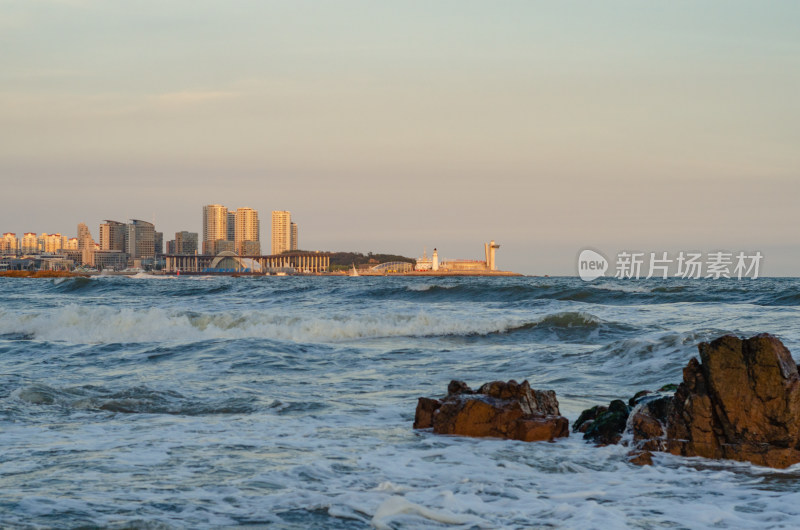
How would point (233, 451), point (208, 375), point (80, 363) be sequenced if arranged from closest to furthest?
point (233, 451), point (208, 375), point (80, 363)

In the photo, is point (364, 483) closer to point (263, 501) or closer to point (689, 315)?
point (263, 501)

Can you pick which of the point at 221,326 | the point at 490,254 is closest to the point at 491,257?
the point at 490,254

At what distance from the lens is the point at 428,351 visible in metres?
14.5

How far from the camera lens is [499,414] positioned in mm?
6953

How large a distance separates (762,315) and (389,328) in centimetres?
1067

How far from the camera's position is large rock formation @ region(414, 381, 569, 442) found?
6.83 metres

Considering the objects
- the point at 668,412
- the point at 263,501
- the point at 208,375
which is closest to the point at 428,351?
the point at 208,375

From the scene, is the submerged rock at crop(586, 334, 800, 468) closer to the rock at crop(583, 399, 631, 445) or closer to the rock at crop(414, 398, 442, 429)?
the rock at crop(583, 399, 631, 445)

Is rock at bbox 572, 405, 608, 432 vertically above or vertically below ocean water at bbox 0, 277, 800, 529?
above

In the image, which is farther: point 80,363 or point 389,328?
point 389,328

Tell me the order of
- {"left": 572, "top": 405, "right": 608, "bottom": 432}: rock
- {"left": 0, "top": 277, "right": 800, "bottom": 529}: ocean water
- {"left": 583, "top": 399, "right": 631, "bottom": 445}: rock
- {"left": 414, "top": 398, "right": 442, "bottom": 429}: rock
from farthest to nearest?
{"left": 414, "top": 398, "right": 442, "bottom": 429}: rock < {"left": 572, "top": 405, "right": 608, "bottom": 432}: rock < {"left": 583, "top": 399, "right": 631, "bottom": 445}: rock < {"left": 0, "top": 277, "right": 800, "bottom": 529}: ocean water

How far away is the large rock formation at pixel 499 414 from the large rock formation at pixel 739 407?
893mm

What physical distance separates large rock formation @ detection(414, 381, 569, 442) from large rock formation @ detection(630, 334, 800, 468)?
2.93ft

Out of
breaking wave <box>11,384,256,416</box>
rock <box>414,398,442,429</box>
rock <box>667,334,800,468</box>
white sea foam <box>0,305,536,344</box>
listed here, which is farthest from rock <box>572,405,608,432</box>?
white sea foam <box>0,305,536,344</box>
